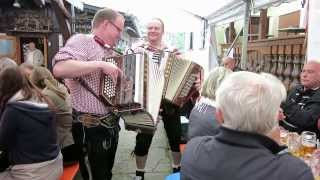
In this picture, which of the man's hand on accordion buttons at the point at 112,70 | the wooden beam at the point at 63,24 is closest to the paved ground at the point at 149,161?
the man's hand on accordion buttons at the point at 112,70

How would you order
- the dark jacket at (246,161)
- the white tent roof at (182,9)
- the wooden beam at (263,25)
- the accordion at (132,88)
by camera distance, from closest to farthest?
the dark jacket at (246,161) < the accordion at (132,88) < the wooden beam at (263,25) < the white tent roof at (182,9)

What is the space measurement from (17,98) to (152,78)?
86 centimetres

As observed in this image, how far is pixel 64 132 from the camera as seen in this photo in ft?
9.95

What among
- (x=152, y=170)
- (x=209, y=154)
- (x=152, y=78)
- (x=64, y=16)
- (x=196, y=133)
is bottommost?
(x=152, y=170)

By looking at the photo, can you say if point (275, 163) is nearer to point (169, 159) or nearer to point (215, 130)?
point (215, 130)

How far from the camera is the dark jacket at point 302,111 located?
268 centimetres

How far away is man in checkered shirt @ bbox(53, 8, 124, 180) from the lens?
199 cm

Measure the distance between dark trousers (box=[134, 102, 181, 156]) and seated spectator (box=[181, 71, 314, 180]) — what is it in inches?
69.3

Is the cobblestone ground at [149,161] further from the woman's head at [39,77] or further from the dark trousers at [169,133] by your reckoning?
the woman's head at [39,77]

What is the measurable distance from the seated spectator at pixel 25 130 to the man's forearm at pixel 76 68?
0.36m

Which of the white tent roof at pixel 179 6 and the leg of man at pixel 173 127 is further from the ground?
the white tent roof at pixel 179 6

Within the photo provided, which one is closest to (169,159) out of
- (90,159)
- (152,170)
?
(152,170)

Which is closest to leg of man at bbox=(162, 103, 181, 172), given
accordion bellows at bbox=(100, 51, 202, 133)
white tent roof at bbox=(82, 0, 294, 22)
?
accordion bellows at bbox=(100, 51, 202, 133)

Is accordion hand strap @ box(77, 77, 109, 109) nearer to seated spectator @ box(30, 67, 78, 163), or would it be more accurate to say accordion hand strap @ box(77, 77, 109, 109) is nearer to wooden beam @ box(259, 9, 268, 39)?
seated spectator @ box(30, 67, 78, 163)
